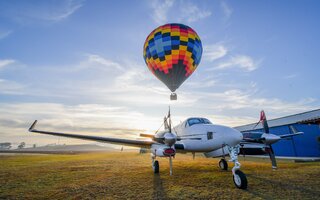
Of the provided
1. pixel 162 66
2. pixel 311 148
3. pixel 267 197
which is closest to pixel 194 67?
pixel 162 66

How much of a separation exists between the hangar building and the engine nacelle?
49.6 feet

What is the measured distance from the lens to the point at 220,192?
278 inches

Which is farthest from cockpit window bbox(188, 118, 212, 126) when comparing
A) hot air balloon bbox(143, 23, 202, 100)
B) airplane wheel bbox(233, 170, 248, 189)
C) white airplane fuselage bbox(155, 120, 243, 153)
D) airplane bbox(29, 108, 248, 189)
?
hot air balloon bbox(143, 23, 202, 100)

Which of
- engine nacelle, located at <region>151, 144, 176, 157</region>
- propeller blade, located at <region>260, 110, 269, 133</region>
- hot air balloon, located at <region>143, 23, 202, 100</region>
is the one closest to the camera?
engine nacelle, located at <region>151, 144, 176, 157</region>

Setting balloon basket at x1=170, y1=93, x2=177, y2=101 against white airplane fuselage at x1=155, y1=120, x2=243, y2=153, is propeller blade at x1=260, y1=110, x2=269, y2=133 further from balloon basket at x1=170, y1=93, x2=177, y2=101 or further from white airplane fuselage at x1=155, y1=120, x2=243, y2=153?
balloon basket at x1=170, y1=93, x2=177, y2=101

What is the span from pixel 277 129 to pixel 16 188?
2755 centimetres

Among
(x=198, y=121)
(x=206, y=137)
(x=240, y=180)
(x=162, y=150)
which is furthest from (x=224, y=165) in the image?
(x=240, y=180)

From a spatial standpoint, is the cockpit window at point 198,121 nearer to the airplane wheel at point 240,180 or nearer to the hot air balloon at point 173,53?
the airplane wheel at point 240,180

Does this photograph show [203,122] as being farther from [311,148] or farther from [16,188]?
[311,148]

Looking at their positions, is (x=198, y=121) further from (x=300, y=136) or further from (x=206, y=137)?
(x=300, y=136)

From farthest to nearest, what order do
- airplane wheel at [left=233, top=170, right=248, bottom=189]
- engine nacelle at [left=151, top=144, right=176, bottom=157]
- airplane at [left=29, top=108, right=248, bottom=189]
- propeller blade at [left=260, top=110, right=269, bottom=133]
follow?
propeller blade at [left=260, top=110, right=269, bottom=133]
engine nacelle at [left=151, top=144, right=176, bottom=157]
airplane at [left=29, top=108, right=248, bottom=189]
airplane wheel at [left=233, top=170, right=248, bottom=189]

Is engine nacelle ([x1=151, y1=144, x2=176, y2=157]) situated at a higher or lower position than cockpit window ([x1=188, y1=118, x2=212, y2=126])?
lower

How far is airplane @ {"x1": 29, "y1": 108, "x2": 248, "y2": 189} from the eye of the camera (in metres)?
8.91

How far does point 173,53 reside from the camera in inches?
779
